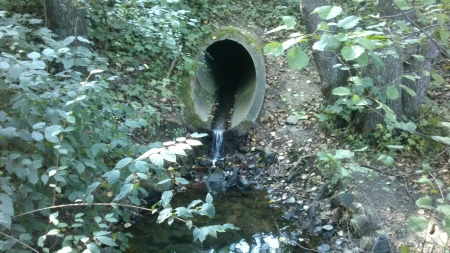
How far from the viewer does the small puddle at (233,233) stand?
5.16 meters

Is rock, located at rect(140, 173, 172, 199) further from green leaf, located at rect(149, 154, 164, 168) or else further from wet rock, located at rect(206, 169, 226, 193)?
green leaf, located at rect(149, 154, 164, 168)

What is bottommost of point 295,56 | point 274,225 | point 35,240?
point 274,225

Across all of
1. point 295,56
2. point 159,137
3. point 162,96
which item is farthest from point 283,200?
point 295,56

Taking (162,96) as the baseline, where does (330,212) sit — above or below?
below

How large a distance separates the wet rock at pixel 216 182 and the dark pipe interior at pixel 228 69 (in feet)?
6.49

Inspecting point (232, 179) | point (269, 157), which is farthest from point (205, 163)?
point (269, 157)

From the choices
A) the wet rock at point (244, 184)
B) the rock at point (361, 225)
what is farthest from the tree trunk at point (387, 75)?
the wet rock at point (244, 184)

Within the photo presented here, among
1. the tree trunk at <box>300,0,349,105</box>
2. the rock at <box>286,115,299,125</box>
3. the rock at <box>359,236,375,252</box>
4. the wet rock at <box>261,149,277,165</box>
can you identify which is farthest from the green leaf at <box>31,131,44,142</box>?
the rock at <box>286,115,299,125</box>

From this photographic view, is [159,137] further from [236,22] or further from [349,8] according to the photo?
[349,8]

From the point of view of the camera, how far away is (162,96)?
7223mm

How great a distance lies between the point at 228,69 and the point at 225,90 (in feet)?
3.83

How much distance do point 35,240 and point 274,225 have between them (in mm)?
3473

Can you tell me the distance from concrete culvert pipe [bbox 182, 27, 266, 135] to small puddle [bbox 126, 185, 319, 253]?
186 centimetres

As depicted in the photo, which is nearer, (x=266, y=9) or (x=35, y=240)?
(x=35, y=240)
